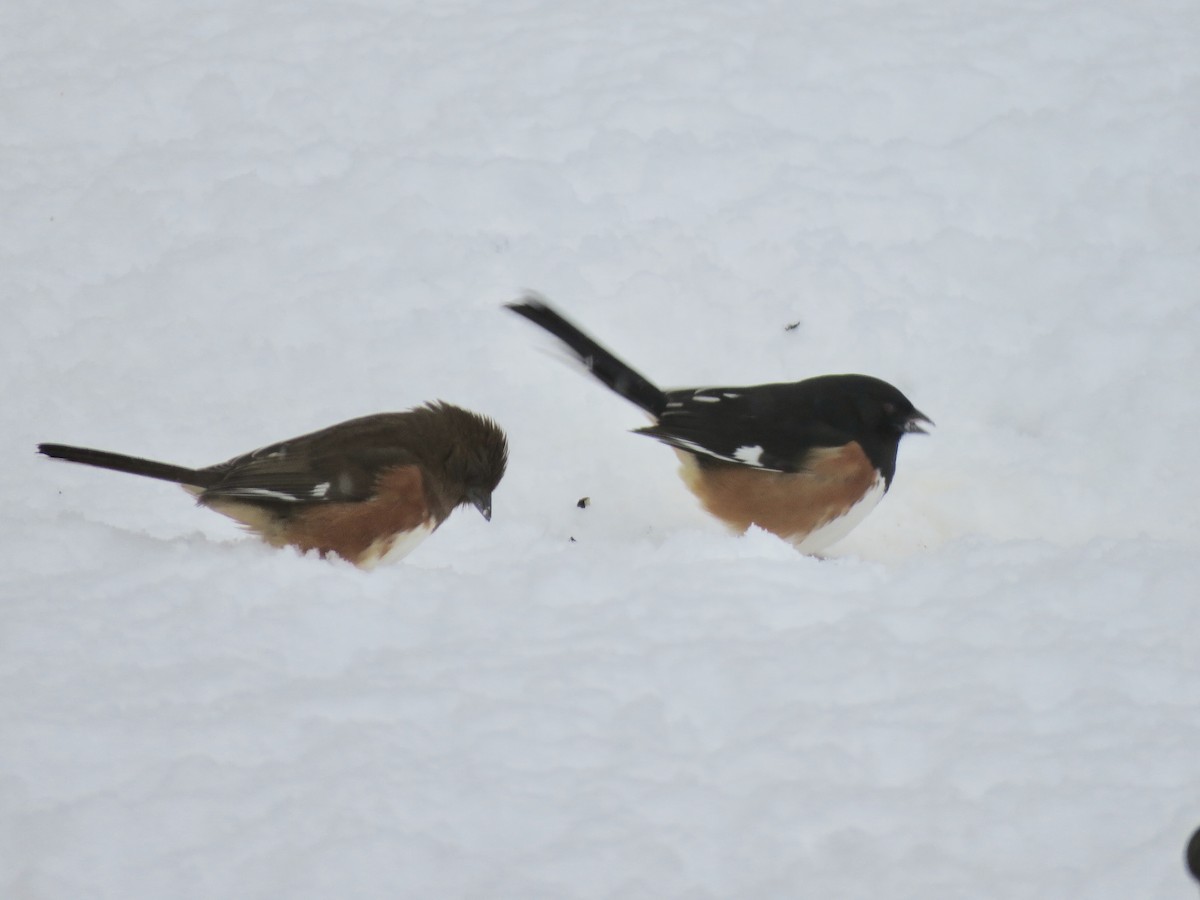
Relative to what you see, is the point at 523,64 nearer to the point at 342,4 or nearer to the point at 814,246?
the point at 342,4

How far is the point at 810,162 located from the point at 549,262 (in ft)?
3.86

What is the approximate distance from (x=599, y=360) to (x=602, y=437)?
1.27 ft

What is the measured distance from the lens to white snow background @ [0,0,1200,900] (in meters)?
2.37

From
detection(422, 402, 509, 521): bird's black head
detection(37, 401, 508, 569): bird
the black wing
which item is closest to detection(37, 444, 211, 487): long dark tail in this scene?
detection(37, 401, 508, 569): bird

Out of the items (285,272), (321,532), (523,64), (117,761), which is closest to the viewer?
(117,761)

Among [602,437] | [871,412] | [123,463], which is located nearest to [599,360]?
[602,437]

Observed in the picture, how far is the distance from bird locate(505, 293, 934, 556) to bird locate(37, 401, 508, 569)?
76cm

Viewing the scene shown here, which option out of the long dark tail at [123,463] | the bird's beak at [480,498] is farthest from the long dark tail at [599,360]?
the long dark tail at [123,463]

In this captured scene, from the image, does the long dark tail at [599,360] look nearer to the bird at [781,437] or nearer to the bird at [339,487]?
the bird at [781,437]

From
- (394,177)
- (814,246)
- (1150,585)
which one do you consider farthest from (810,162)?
(1150,585)

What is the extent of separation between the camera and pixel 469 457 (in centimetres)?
399

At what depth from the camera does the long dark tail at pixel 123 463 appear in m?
3.56

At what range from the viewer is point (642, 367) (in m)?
4.90

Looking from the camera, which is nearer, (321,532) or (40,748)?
(40,748)
